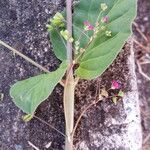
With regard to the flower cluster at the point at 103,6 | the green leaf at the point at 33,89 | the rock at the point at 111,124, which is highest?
the flower cluster at the point at 103,6

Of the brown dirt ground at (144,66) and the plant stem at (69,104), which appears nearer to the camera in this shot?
the plant stem at (69,104)

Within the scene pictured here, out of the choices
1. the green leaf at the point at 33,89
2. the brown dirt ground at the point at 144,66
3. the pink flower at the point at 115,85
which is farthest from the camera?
the brown dirt ground at the point at 144,66

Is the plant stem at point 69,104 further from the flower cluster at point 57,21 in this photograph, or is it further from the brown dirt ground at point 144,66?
the brown dirt ground at point 144,66

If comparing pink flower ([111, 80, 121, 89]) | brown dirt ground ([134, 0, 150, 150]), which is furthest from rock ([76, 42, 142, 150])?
brown dirt ground ([134, 0, 150, 150])

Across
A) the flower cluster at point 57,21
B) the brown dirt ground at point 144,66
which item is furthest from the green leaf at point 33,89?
the brown dirt ground at point 144,66

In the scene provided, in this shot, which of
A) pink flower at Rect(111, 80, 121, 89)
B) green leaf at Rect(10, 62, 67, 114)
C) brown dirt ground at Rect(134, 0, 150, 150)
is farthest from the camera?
brown dirt ground at Rect(134, 0, 150, 150)

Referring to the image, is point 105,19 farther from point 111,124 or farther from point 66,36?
point 111,124

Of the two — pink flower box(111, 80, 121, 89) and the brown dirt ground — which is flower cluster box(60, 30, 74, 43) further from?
the brown dirt ground

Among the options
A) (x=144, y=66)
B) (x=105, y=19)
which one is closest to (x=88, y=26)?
(x=105, y=19)
